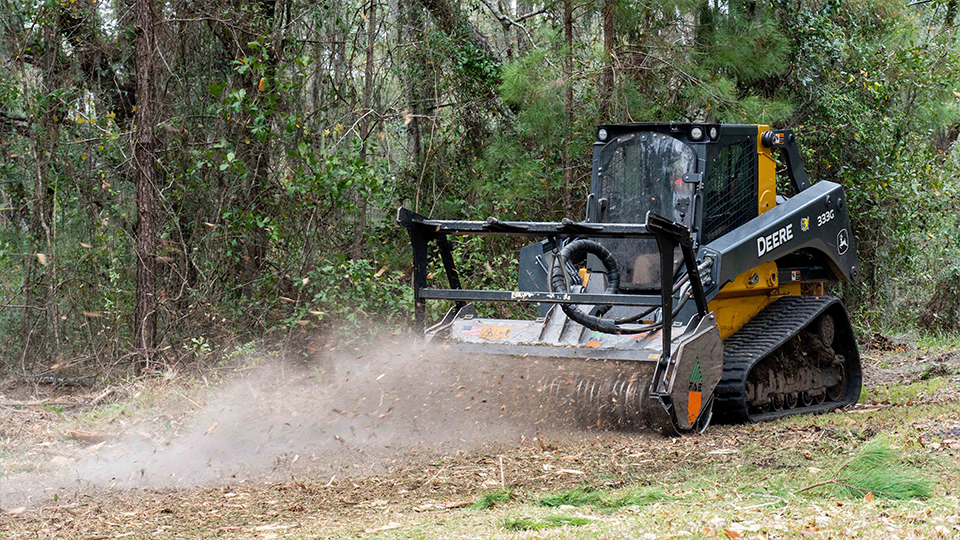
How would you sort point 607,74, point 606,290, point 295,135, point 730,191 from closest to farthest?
point 606,290
point 730,191
point 295,135
point 607,74

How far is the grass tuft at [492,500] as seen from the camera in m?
4.45

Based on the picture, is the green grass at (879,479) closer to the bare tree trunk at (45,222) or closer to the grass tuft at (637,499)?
the grass tuft at (637,499)

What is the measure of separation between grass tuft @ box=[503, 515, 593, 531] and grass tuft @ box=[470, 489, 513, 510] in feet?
1.58

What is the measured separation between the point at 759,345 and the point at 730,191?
123 centimetres

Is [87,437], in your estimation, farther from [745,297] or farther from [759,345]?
[745,297]

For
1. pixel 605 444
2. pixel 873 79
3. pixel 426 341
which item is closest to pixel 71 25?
pixel 426 341

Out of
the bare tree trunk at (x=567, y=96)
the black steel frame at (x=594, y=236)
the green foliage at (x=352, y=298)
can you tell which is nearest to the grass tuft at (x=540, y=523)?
the black steel frame at (x=594, y=236)

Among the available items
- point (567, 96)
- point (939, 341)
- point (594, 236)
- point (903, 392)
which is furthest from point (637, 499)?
point (939, 341)

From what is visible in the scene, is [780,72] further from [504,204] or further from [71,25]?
[71,25]

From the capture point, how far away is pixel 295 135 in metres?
10.1

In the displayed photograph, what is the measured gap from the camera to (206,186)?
1033 centimetres

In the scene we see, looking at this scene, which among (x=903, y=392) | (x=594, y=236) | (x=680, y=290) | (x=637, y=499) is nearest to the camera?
(x=637, y=499)

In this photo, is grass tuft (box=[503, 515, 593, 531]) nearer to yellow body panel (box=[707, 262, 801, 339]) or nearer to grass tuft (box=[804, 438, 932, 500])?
grass tuft (box=[804, 438, 932, 500])

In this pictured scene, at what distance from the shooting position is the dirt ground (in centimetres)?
436
